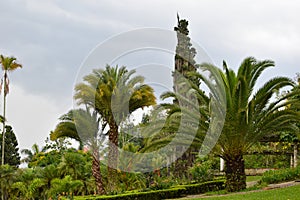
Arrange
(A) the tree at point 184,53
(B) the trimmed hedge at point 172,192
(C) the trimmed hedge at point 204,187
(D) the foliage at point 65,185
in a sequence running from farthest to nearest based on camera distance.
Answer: (A) the tree at point 184,53 < (D) the foliage at point 65,185 < (C) the trimmed hedge at point 204,187 < (B) the trimmed hedge at point 172,192

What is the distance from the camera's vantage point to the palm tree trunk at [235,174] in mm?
14703

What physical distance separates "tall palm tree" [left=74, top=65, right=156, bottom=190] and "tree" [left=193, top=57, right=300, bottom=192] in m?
5.65

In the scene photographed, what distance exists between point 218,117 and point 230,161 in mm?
1727

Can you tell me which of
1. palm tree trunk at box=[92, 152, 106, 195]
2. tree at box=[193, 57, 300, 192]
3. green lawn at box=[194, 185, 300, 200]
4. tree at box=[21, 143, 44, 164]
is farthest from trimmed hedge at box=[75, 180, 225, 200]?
tree at box=[21, 143, 44, 164]

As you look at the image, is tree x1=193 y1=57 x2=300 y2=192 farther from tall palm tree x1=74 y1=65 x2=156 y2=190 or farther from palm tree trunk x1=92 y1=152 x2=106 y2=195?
palm tree trunk x1=92 y1=152 x2=106 y2=195

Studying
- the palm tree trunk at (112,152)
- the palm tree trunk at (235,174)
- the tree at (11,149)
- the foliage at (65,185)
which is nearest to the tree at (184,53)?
the palm tree trunk at (112,152)

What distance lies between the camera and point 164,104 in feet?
49.3

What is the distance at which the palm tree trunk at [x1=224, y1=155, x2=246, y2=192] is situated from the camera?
14703 millimetres

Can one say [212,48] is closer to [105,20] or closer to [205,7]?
[205,7]

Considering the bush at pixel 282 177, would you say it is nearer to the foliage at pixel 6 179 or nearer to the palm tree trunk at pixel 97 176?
the palm tree trunk at pixel 97 176

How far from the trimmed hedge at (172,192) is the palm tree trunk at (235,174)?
260cm

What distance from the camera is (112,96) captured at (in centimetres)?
1923

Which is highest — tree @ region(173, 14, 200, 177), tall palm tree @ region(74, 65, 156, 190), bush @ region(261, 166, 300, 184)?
tree @ region(173, 14, 200, 177)

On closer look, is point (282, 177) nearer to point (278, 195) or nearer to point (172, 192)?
point (172, 192)
